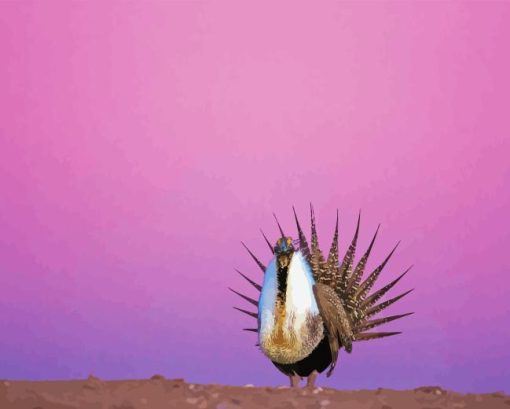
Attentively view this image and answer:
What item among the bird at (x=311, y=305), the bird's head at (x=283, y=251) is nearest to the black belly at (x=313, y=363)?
the bird at (x=311, y=305)

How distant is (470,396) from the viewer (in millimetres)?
5043

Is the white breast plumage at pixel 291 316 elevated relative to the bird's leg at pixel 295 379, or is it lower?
elevated

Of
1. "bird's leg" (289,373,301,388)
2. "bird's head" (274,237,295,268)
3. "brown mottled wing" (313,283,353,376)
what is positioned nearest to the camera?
"bird's head" (274,237,295,268)

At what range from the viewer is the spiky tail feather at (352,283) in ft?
17.8

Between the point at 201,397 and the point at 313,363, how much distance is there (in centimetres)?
122

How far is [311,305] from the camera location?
17.4 ft

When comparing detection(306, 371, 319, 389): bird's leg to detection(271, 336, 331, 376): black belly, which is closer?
detection(271, 336, 331, 376): black belly

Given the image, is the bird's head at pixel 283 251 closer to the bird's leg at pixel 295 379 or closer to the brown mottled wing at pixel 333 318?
the brown mottled wing at pixel 333 318

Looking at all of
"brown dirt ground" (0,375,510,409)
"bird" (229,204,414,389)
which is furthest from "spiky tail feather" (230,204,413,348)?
"brown dirt ground" (0,375,510,409)

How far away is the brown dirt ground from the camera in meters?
4.42

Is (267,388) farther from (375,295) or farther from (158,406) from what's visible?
(375,295)

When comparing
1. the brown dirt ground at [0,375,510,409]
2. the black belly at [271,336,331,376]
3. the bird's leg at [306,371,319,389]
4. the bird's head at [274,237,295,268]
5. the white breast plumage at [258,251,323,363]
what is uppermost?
the bird's head at [274,237,295,268]

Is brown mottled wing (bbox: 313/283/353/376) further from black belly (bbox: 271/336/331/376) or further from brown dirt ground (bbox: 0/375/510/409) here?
brown dirt ground (bbox: 0/375/510/409)

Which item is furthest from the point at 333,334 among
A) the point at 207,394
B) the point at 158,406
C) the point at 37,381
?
the point at 37,381
